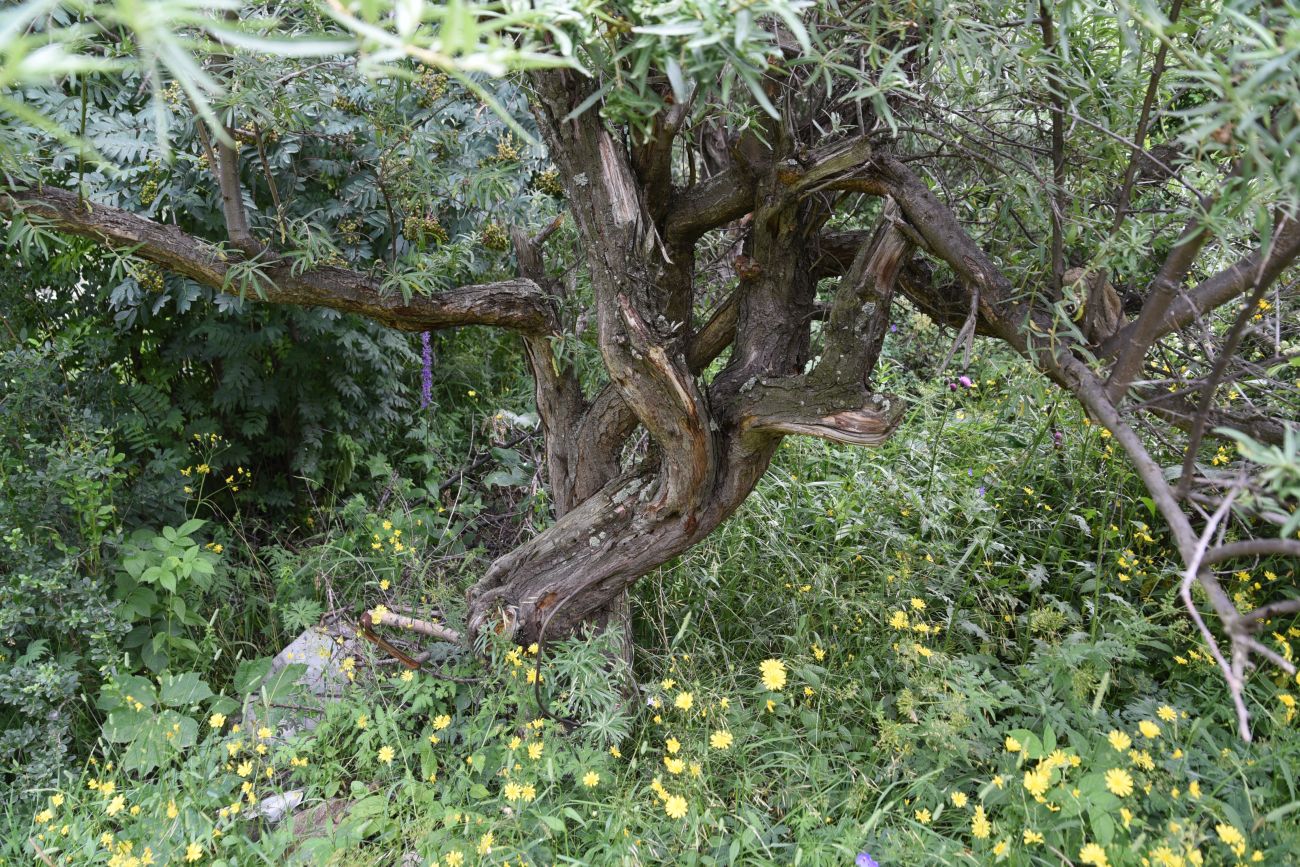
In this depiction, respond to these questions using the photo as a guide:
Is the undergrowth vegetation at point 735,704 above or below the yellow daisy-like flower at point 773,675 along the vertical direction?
below

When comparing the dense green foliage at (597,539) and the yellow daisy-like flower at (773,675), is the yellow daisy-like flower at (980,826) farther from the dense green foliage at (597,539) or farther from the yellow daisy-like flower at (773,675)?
the yellow daisy-like flower at (773,675)

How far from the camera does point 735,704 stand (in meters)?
2.49

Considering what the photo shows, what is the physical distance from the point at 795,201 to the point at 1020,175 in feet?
1.72

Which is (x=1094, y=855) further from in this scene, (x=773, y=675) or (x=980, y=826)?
(x=773, y=675)

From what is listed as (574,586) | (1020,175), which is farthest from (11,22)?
(574,586)

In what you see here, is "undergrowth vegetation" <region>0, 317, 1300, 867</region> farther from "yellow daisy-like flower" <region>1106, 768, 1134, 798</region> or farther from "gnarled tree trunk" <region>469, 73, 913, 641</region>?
"gnarled tree trunk" <region>469, 73, 913, 641</region>

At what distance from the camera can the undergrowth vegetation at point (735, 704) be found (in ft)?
6.65

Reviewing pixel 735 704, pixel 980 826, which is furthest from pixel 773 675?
pixel 980 826

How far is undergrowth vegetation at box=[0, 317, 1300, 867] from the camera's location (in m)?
2.03

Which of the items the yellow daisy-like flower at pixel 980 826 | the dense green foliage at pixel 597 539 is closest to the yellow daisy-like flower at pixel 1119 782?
the dense green foliage at pixel 597 539

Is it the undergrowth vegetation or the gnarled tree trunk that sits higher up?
the gnarled tree trunk

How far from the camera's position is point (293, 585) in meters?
3.09

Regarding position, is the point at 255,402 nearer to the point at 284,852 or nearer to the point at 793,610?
the point at 284,852

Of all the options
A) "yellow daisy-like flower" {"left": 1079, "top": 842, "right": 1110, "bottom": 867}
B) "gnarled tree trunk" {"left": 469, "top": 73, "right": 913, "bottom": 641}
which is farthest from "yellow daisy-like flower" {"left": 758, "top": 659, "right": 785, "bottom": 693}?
"yellow daisy-like flower" {"left": 1079, "top": 842, "right": 1110, "bottom": 867}
